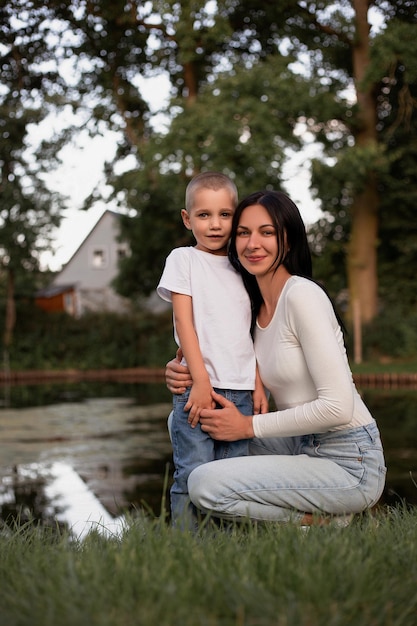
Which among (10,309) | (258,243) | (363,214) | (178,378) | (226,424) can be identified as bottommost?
(226,424)

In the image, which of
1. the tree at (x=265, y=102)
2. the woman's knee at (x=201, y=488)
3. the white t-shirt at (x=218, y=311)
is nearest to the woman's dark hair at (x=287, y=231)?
the white t-shirt at (x=218, y=311)

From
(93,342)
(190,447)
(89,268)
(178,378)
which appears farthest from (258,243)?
(89,268)

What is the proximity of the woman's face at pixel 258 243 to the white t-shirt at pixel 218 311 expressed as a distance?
0.17 metres

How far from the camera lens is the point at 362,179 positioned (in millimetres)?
19578

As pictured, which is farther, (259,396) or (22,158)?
(22,158)

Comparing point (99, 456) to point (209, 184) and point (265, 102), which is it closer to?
point (209, 184)

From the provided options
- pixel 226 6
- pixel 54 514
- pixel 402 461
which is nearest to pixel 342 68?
pixel 226 6

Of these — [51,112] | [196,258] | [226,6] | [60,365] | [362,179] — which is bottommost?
[60,365]

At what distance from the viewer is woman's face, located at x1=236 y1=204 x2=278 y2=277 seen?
10.5 feet

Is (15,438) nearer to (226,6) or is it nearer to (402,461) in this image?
(402,461)

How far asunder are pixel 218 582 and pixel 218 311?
5.03 feet

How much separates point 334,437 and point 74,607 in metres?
1.50

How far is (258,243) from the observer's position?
3.19 metres

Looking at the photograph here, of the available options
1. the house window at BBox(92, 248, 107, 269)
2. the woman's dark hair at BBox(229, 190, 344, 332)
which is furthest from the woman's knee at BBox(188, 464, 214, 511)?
the house window at BBox(92, 248, 107, 269)
